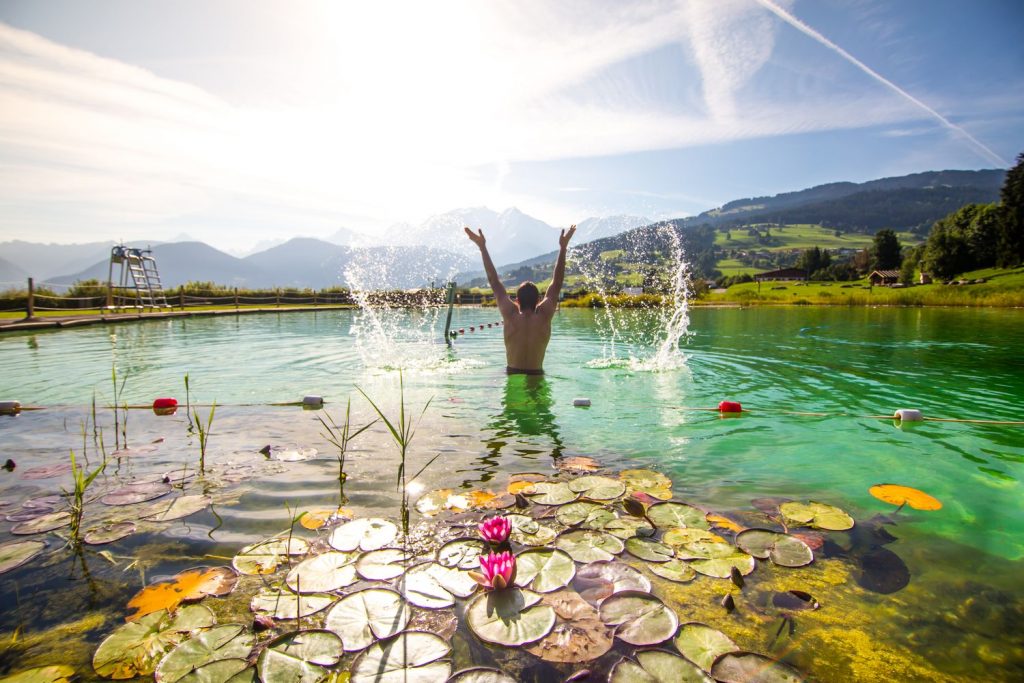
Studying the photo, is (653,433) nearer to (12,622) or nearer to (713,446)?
(713,446)

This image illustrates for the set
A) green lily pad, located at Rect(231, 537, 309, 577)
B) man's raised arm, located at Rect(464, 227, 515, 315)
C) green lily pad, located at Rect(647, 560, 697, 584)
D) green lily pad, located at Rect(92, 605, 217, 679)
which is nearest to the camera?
green lily pad, located at Rect(92, 605, 217, 679)

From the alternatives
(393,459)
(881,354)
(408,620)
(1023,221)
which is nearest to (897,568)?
(408,620)

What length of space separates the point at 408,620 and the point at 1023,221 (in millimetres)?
91190

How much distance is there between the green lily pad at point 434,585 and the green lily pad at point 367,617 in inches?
3.9

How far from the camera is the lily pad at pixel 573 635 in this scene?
238 centimetres

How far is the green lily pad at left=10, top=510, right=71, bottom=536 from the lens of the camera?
12.1 ft

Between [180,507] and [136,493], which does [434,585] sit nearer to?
[180,507]

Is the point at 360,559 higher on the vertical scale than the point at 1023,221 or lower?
lower

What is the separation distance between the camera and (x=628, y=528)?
3.71m

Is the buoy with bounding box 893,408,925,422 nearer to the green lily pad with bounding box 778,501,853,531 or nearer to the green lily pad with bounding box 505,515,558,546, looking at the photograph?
the green lily pad with bounding box 778,501,853,531

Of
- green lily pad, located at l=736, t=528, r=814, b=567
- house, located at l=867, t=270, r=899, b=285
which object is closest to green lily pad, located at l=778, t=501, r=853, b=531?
green lily pad, located at l=736, t=528, r=814, b=567

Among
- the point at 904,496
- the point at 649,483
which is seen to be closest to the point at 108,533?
the point at 649,483

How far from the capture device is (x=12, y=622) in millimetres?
2631

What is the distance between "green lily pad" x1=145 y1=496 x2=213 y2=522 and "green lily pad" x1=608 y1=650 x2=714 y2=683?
3773 millimetres
